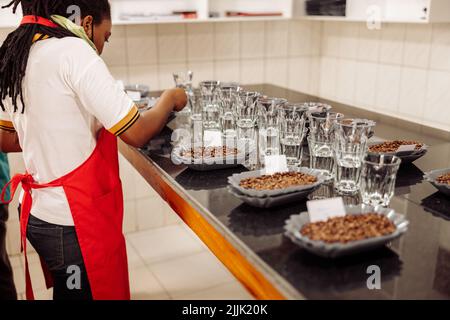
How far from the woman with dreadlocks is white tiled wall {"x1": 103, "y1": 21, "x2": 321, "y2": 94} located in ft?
4.97

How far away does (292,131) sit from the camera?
1482 mm

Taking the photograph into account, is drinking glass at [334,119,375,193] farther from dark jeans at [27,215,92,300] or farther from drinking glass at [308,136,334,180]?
dark jeans at [27,215,92,300]

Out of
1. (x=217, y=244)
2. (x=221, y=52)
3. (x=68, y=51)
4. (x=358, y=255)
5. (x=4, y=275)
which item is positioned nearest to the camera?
(x=358, y=255)

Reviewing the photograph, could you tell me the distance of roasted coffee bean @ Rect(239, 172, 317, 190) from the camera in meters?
1.15

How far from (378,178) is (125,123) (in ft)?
2.12

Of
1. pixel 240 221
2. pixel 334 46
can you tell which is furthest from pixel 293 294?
pixel 334 46

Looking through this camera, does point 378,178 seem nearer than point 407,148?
Yes

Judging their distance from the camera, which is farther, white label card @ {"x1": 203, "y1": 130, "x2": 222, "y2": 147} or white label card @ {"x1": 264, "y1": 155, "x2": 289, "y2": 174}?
white label card @ {"x1": 203, "y1": 130, "x2": 222, "y2": 147}

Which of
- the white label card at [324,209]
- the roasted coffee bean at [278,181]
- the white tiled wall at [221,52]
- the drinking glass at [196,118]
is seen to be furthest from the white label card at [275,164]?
the white tiled wall at [221,52]

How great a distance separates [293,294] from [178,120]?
130 cm

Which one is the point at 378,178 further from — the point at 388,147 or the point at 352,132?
the point at 388,147

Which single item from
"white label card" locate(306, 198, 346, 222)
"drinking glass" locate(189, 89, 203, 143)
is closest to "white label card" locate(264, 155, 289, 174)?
"white label card" locate(306, 198, 346, 222)

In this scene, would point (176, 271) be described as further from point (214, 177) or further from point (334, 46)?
point (334, 46)

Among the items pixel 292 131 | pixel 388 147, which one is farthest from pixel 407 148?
pixel 292 131
